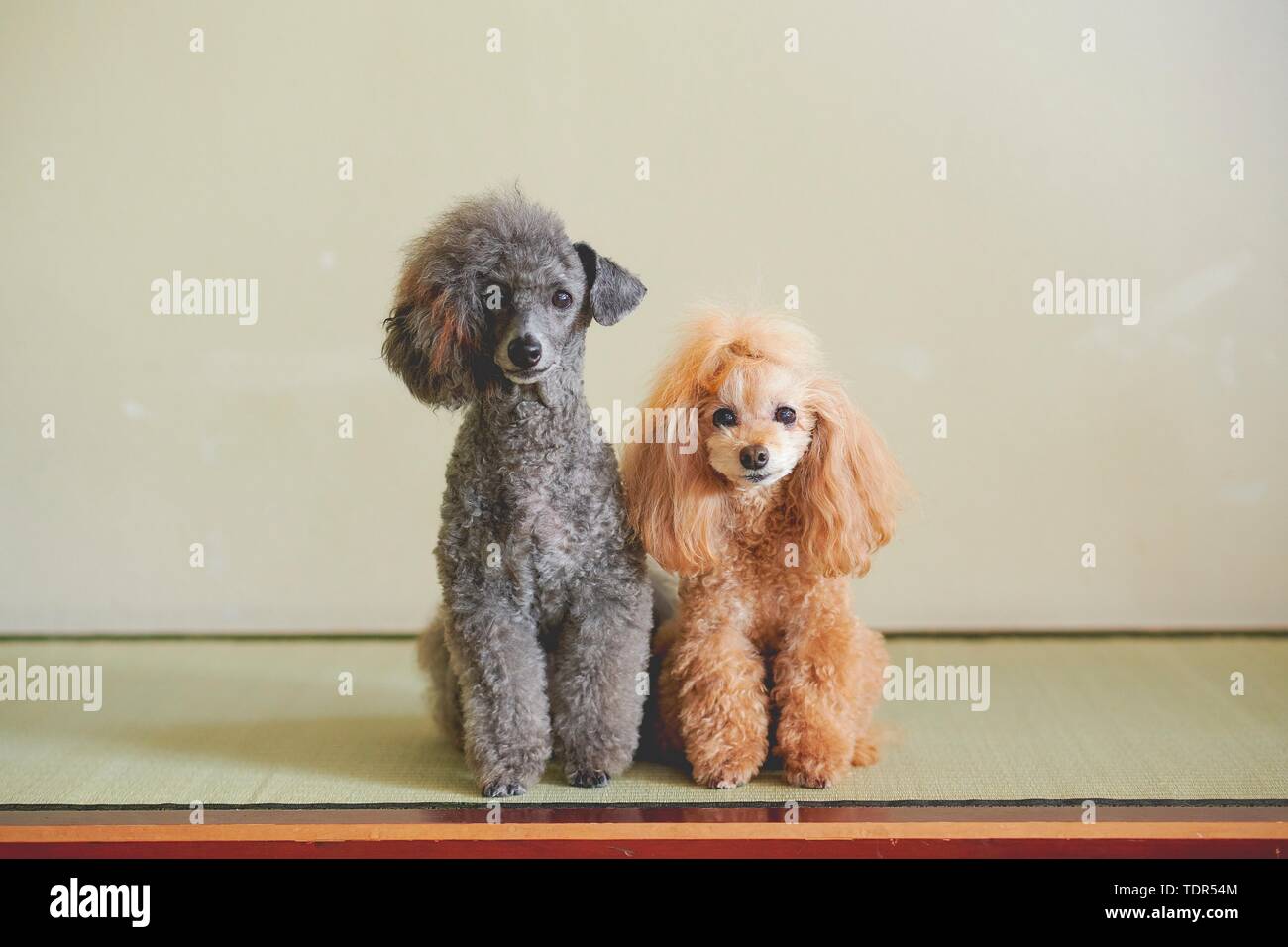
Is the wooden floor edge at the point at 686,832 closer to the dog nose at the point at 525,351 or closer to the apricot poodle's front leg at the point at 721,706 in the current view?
the apricot poodle's front leg at the point at 721,706

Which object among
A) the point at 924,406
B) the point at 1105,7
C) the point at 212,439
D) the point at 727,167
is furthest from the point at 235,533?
the point at 1105,7

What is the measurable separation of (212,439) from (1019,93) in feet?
6.19

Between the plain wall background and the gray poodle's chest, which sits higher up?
the plain wall background

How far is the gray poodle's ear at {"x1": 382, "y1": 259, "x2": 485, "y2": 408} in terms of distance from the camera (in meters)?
1.46

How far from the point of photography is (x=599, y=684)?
156 centimetres

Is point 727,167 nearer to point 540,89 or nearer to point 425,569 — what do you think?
point 540,89

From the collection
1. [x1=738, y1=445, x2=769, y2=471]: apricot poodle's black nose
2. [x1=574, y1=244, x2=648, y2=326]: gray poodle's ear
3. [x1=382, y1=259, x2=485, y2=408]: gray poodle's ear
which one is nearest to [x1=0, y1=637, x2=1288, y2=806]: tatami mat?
[x1=738, y1=445, x2=769, y2=471]: apricot poodle's black nose

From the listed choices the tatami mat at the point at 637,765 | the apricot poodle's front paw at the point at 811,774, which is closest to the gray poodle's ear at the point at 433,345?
the tatami mat at the point at 637,765

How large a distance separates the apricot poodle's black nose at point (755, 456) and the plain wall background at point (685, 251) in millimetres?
856

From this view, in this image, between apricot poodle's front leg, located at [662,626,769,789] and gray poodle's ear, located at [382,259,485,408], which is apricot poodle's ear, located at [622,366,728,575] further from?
gray poodle's ear, located at [382,259,485,408]

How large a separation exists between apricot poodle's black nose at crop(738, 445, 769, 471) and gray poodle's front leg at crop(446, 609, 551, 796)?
0.39 meters

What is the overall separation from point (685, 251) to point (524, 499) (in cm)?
104

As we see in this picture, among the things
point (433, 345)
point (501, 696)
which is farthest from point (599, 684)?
point (433, 345)

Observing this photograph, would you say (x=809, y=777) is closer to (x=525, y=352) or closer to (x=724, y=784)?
(x=724, y=784)
